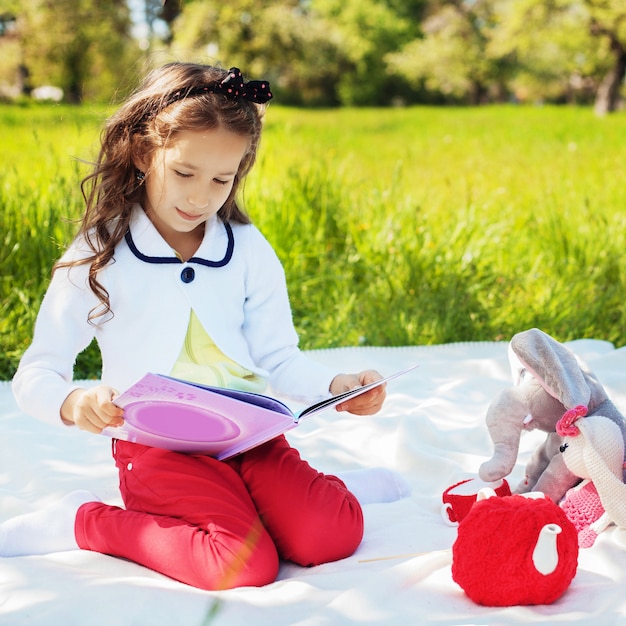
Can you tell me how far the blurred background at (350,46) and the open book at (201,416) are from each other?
1221 centimetres

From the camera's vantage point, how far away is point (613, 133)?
10.5 meters

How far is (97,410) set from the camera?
1698mm

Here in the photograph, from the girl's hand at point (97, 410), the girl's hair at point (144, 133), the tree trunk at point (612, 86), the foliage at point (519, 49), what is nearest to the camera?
the girl's hand at point (97, 410)

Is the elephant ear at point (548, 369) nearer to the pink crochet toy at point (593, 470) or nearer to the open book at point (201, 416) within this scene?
the pink crochet toy at point (593, 470)

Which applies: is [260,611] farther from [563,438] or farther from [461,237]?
[461,237]

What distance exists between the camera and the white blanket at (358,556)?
157cm

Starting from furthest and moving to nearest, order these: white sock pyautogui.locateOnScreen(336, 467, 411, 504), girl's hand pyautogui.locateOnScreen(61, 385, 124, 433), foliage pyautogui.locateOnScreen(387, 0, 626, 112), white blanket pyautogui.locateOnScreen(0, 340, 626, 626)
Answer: foliage pyautogui.locateOnScreen(387, 0, 626, 112) < white sock pyautogui.locateOnScreen(336, 467, 411, 504) < girl's hand pyautogui.locateOnScreen(61, 385, 124, 433) < white blanket pyautogui.locateOnScreen(0, 340, 626, 626)

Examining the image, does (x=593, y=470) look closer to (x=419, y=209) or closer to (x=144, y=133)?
(x=144, y=133)

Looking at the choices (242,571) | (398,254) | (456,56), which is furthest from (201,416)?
(456,56)

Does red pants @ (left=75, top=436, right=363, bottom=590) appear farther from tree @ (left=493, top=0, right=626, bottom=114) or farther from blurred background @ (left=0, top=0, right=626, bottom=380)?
tree @ (left=493, top=0, right=626, bottom=114)

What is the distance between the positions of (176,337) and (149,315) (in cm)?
8

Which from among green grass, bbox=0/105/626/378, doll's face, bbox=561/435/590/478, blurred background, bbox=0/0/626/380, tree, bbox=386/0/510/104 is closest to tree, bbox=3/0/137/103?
blurred background, bbox=0/0/626/380

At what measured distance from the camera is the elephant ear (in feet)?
6.27

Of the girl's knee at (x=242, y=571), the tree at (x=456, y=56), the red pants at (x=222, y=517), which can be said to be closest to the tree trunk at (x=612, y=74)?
the tree at (x=456, y=56)
